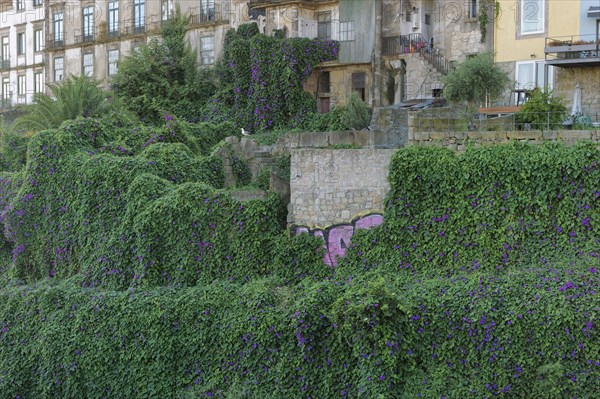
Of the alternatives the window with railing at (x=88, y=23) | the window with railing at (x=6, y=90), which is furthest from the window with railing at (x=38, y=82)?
the window with railing at (x=88, y=23)

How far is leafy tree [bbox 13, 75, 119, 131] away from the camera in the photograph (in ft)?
97.3

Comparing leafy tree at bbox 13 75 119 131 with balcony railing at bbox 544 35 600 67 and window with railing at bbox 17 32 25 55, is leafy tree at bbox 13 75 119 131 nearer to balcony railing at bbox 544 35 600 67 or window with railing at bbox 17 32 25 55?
balcony railing at bbox 544 35 600 67

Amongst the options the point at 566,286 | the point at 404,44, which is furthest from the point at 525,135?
the point at 404,44

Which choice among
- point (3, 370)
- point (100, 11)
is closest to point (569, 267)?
point (3, 370)

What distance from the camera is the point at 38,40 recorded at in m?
46.8

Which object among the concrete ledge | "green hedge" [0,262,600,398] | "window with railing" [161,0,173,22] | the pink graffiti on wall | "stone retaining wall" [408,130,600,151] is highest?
"window with railing" [161,0,173,22]

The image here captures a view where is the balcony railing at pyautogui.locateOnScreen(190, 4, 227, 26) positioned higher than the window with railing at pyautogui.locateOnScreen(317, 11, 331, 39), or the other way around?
the balcony railing at pyautogui.locateOnScreen(190, 4, 227, 26)

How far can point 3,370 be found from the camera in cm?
2052

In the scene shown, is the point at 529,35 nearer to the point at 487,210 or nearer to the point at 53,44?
the point at 487,210

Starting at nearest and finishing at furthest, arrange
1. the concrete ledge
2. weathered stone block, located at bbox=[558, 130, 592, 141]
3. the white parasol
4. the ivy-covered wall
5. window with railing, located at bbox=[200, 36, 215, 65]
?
1. the ivy-covered wall
2. weathered stone block, located at bbox=[558, 130, 592, 141]
3. the concrete ledge
4. the white parasol
5. window with railing, located at bbox=[200, 36, 215, 65]

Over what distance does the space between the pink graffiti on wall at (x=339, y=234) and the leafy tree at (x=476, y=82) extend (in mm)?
7443

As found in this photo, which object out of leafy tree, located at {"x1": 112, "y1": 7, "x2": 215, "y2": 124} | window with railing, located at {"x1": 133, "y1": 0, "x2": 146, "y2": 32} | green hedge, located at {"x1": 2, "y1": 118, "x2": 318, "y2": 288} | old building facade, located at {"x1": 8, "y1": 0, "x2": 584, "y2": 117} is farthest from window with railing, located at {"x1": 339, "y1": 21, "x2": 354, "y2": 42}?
window with railing, located at {"x1": 133, "y1": 0, "x2": 146, "y2": 32}

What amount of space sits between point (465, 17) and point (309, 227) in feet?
43.3

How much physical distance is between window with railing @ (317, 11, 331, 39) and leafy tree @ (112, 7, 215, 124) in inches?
198
